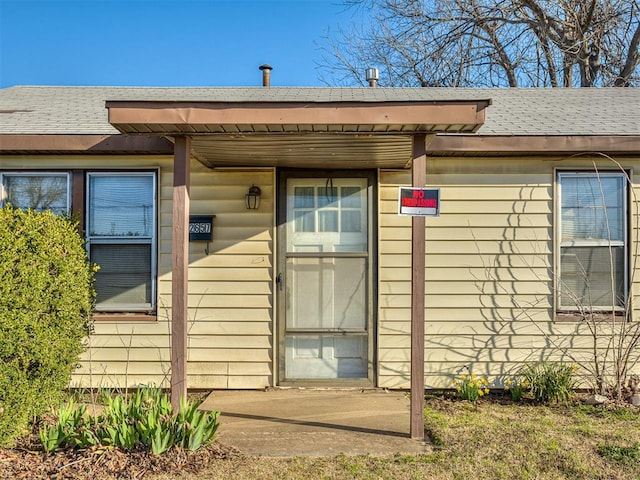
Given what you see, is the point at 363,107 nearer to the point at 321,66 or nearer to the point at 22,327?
the point at 22,327

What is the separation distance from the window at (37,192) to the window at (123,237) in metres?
0.28

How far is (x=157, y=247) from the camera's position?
562 centimetres

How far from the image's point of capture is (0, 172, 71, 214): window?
5.60 metres

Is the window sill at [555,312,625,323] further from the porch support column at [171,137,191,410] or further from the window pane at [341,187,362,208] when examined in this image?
the porch support column at [171,137,191,410]

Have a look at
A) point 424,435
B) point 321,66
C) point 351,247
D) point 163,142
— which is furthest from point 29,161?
point 321,66

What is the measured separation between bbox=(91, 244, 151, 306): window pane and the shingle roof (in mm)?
1183

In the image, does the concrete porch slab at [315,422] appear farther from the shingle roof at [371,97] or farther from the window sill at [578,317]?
the shingle roof at [371,97]

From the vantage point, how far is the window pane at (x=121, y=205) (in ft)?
18.4

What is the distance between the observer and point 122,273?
564cm

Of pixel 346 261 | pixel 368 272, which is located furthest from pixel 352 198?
pixel 368 272

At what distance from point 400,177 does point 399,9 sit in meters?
10.3

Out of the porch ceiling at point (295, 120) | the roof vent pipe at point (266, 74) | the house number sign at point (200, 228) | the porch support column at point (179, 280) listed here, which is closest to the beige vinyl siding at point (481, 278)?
the porch ceiling at point (295, 120)

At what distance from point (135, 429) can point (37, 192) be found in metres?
3.02

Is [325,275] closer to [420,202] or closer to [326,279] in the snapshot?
[326,279]
